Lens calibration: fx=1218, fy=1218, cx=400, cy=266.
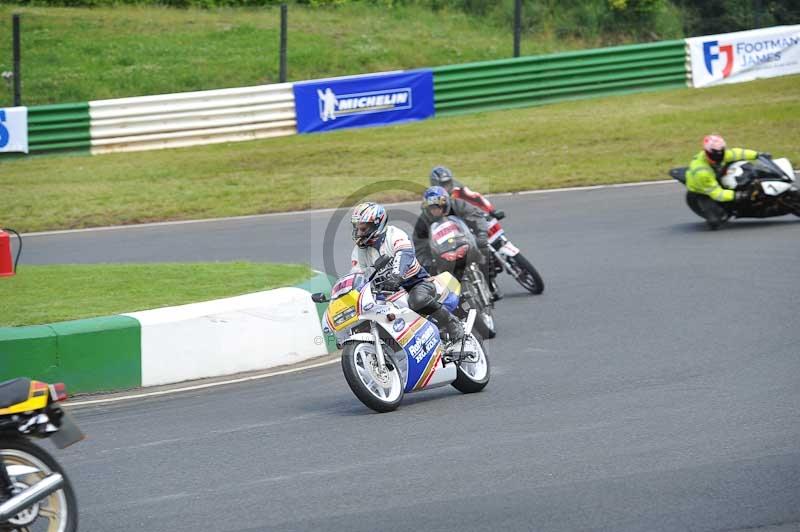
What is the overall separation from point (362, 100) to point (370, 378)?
1731 cm

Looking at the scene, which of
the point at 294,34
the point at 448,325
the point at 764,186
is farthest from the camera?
the point at 294,34

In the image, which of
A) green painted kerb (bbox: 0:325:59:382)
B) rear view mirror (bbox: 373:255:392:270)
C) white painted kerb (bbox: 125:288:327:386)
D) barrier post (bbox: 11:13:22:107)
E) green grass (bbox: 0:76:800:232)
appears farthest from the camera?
barrier post (bbox: 11:13:22:107)

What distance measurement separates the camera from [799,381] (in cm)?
884

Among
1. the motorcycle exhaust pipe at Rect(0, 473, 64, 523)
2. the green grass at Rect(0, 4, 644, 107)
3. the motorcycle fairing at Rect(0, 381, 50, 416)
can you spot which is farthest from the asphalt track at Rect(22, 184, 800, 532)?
the green grass at Rect(0, 4, 644, 107)

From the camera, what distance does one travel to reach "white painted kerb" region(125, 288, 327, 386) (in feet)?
31.6

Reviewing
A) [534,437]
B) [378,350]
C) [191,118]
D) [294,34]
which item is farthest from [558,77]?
[534,437]

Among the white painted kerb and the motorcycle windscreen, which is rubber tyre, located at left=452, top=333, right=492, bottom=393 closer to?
the white painted kerb

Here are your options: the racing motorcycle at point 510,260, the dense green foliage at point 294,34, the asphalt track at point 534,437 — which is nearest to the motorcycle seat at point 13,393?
the asphalt track at point 534,437

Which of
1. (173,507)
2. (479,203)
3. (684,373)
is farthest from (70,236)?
(173,507)

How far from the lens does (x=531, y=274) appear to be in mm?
13523

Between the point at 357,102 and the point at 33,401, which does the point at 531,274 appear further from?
the point at 357,102

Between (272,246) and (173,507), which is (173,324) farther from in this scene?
(272,246)

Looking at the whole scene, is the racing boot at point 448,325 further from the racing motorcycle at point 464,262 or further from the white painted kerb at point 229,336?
the racing motorcycle at point 464,262

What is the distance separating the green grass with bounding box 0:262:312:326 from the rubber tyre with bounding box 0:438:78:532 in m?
4.43
